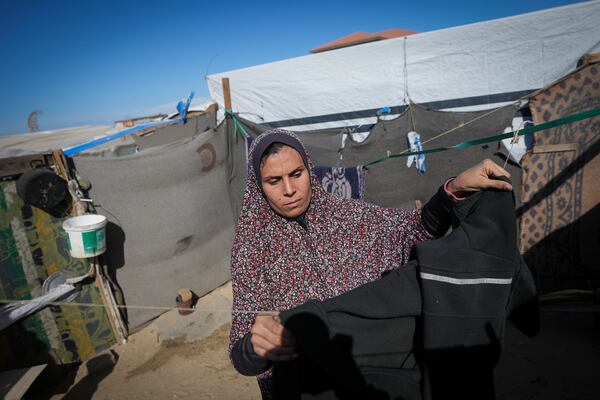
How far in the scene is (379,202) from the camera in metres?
4.22

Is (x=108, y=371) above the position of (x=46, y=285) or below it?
below

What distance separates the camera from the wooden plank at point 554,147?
3.23m

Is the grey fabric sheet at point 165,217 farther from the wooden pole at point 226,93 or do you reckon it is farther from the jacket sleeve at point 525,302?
the jacket sleeve at point 525,302

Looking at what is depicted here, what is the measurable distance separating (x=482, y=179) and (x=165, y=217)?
3.87 m

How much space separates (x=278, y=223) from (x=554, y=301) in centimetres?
358

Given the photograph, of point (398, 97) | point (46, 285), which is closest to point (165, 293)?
point (46, 285)

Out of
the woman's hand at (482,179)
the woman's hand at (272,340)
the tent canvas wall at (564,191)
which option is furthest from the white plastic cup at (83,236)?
the tent canvas wall at (564,191)

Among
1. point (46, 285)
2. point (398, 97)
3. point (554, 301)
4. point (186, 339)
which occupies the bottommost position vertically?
point (186, 339)

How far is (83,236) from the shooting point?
2.96 m

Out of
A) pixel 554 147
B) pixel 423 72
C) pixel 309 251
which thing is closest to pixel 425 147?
pixel 423 72

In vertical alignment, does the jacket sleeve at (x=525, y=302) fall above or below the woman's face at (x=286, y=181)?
below

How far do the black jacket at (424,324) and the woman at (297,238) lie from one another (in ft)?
1.20

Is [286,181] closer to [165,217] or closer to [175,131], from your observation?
[165,217]

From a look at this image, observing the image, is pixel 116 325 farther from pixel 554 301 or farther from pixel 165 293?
pixel 554 301
